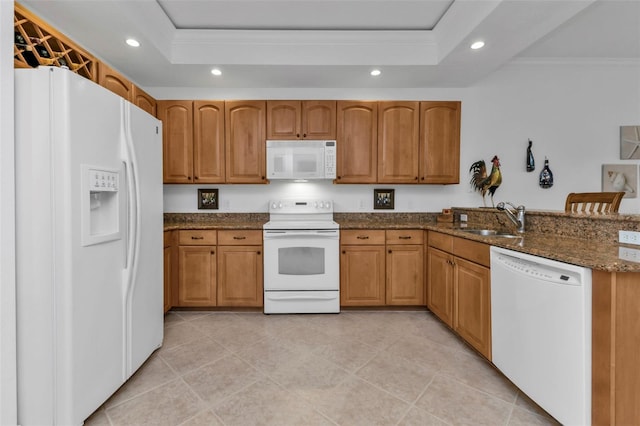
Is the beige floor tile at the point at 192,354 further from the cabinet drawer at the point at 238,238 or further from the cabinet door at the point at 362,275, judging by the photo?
the cabinet door at the point at 362,275

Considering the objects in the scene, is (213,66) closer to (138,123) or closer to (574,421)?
(138,123)

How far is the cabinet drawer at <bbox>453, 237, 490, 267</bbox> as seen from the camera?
192cm

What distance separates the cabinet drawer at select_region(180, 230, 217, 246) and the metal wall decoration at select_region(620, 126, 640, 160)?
493cm

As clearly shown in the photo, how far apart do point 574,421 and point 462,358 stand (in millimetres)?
832

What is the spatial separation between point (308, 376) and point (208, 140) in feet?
8.46

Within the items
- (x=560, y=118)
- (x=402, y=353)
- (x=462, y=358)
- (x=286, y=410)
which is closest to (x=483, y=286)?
(x=462, y=358)

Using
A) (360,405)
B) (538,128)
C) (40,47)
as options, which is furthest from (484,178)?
(40,47)

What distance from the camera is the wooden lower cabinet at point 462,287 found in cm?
Result: 193

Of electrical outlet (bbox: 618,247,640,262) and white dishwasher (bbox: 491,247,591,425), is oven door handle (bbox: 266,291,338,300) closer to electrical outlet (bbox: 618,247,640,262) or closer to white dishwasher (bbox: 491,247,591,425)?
white dishwasher (bbox: 491,247,591,425)

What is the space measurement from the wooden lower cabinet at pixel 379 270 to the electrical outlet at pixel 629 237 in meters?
1.49

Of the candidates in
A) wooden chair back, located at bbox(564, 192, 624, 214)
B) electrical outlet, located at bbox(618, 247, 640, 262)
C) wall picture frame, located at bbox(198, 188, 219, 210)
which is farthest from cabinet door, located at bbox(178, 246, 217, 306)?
wooden chair back, located at bbox(564, 192, 624, 214)

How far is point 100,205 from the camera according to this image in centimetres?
157

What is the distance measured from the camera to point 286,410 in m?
1.55

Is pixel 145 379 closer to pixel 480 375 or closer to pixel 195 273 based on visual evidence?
pixel 195 273
